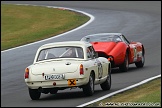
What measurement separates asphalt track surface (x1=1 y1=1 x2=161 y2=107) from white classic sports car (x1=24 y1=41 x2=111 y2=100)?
28cm

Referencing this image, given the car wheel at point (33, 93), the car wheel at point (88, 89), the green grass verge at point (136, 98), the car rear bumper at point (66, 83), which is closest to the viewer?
the green grass verge at point (136, 98)

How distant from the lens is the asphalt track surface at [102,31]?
1548cm

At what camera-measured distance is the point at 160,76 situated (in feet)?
62.3

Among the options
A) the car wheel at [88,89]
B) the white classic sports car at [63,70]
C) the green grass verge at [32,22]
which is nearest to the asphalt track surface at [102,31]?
the car wheel at [88,89]

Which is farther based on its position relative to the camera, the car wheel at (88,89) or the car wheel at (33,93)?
the car wheel at (33,93)

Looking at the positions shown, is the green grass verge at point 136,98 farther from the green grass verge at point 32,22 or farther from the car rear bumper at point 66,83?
the green grass verge at point 32,22

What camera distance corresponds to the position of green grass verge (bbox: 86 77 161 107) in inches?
500

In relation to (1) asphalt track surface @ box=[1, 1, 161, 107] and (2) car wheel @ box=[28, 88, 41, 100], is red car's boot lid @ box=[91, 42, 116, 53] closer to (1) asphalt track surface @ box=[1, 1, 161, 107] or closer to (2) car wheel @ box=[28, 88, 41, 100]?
(1) asphalt track surface @ box=[1, 1, 161, 107]

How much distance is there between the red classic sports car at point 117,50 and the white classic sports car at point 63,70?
191 inches

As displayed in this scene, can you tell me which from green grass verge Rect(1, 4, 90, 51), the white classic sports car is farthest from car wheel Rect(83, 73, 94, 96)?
green grass verge Rect(1, 4, 90, 51)

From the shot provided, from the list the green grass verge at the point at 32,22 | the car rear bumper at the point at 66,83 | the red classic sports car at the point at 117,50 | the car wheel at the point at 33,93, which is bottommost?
the green grass verge at the point at 32,22

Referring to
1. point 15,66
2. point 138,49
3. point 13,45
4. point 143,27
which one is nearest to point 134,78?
point 138,49

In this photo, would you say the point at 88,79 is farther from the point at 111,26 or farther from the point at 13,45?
the point at 111,26

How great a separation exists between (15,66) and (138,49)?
410cm
